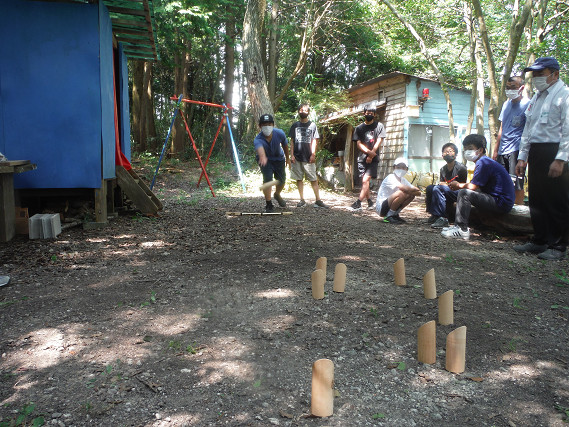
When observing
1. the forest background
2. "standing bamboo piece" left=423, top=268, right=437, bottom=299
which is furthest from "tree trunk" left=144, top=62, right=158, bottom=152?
"standing bamboo piece" left=423, top=268, right=437, bottom=299

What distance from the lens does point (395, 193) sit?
709 centimetres

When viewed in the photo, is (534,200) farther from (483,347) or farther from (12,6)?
(12,6)

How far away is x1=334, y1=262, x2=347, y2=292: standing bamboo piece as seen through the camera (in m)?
3.61

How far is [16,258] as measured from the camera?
4.69 metres

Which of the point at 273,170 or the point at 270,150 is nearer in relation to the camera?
the point at 270,150

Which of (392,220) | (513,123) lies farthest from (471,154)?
(392,220)

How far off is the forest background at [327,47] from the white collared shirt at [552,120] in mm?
3363

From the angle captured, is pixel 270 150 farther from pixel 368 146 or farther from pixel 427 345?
pixel 427 345

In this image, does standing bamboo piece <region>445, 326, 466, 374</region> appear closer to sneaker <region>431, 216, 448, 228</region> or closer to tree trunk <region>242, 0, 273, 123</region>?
sneaker <region>431, 216, 448, 228</region>

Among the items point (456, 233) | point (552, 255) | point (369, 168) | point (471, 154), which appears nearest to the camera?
point (552, 255)

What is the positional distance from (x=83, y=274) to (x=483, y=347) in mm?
3477

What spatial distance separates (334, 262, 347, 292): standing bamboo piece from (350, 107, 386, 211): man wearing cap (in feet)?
16.9

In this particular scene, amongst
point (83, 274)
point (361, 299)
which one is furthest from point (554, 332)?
point (83, 274)

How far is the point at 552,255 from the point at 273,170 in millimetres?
4645
